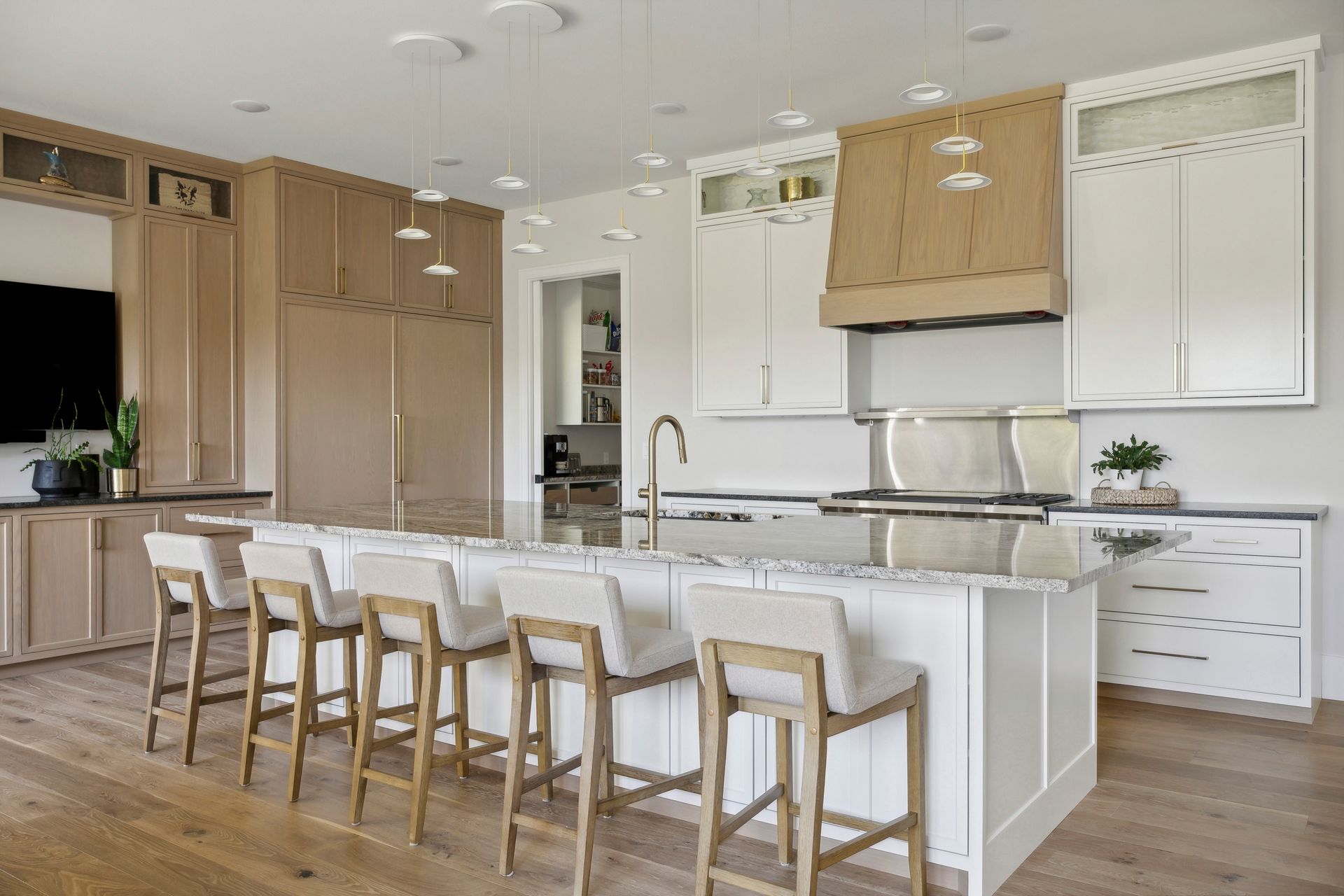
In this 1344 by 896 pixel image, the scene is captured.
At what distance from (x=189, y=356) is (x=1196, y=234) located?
518cm

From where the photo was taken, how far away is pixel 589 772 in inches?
93.0

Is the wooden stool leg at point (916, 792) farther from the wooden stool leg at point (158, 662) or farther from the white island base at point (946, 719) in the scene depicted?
the wooden stool leg at point (158, 662)

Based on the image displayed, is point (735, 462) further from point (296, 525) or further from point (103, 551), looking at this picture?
point (103, 551)

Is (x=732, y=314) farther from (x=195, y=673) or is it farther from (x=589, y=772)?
(x=589, y=772)

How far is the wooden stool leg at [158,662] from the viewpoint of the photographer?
3.56m

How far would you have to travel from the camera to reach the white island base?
2385 millimetres

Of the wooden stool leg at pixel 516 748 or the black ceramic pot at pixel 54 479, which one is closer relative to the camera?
the wooden stool leg at pixel 516 748

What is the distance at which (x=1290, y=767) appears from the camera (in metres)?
3.34

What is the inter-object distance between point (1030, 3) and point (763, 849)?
310cm

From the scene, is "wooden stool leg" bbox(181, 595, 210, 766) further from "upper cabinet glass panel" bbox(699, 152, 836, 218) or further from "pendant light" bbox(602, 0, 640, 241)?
"upper cabinet glass panel" bbox(699, 152, 836, 218)

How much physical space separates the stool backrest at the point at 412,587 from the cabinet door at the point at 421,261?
12.6 feet

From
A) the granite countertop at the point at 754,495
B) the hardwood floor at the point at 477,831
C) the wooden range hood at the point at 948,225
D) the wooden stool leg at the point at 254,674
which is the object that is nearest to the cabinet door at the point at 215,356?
the hardwood floor at the point at 477,831

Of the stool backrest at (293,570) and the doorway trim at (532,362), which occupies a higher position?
the doorway trim at (532,362)

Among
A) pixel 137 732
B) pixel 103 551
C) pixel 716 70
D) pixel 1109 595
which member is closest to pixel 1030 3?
pixel 716 70
